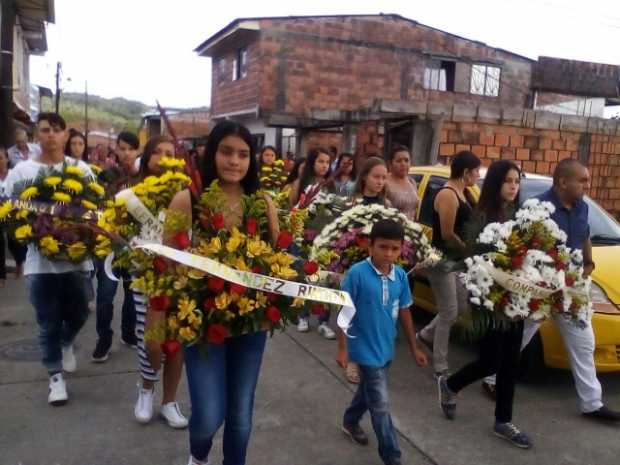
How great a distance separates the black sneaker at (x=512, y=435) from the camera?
389 centimetres

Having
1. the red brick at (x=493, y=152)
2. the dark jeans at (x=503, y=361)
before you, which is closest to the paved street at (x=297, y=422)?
the dark jeans at (x=503, y=361)

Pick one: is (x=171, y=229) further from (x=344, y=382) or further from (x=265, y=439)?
(x=344, y=382)

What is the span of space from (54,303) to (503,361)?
10.2 ft

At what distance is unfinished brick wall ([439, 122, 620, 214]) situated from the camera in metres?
9.70

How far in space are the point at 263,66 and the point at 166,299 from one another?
19665 millimetres

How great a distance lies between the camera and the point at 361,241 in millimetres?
4469

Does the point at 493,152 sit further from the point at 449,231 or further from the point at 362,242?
the point at 362,242

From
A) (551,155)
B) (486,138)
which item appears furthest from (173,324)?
(551,155)

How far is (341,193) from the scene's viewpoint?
6.09 m

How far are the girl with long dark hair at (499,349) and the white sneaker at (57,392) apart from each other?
2.67 m

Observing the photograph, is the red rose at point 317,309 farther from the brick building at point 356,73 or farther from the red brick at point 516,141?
the brick building at point 356,73

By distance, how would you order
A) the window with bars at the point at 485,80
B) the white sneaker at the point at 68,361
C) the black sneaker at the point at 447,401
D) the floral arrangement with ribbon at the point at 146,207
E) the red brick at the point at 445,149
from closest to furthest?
the floral arrangement with ribbon at the point at 146,207
the black sneaker at the point at 447,401
the white sneaker at the point at 68,361
the red brick at the point at 445,149
the window with bars at the point at 485,80

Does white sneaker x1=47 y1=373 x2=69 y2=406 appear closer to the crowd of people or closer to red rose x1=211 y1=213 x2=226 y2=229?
the crowd of people

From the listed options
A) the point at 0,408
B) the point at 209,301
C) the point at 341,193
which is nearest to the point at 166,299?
the point at 209,301
